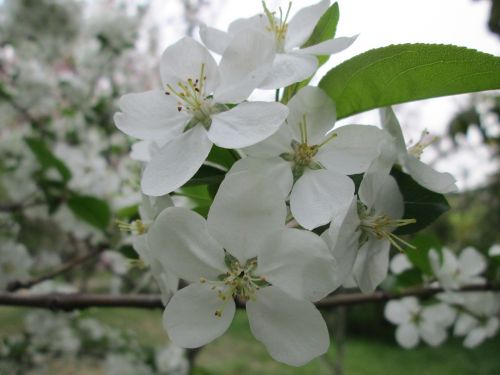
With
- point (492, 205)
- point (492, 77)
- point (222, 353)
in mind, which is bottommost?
point (222, 353)

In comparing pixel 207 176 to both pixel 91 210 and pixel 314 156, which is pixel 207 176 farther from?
pixel 91 210

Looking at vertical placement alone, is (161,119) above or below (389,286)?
above

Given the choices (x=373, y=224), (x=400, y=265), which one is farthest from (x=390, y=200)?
(x=400, y=265)

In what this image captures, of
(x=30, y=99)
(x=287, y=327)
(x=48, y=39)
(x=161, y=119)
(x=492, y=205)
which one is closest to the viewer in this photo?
(x=287, y=327)

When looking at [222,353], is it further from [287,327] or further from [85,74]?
[287,327]

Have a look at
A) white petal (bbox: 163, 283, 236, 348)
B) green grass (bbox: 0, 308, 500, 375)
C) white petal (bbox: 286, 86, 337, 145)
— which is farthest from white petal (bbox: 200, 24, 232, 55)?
green grass (bbox: 0, 308, 500, 375)

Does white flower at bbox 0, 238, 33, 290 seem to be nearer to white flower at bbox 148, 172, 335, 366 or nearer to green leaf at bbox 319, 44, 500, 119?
white flower at bbox 148, 172, 335, 366

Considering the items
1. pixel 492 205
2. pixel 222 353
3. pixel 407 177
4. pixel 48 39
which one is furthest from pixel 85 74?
pixel 492 205

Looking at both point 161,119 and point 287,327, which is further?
point 161,119

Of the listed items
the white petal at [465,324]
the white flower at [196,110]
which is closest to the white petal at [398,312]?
the white petal at [465,324]
